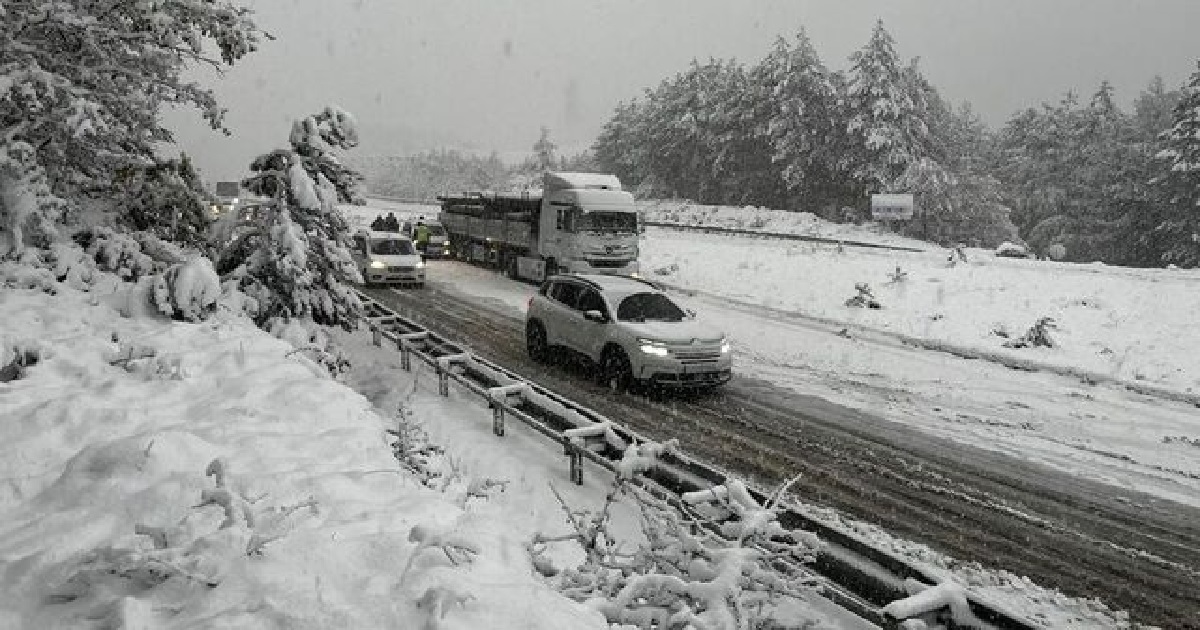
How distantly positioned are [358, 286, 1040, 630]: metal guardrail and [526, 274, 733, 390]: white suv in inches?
81.0

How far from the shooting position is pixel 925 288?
2378cm

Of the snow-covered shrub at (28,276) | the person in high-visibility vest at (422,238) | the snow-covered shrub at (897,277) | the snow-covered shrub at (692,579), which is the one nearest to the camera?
the snow-covered shrub at (692,579)

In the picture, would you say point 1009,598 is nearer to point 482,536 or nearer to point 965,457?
point 965,457

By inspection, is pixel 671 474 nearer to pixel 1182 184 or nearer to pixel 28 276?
pixel 28 276

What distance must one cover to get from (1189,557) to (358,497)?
26.6ft

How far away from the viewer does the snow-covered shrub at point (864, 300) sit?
2267cm

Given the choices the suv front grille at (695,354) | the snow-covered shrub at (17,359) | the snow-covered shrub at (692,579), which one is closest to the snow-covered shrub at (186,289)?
the snow-covered shrub at (17,359)

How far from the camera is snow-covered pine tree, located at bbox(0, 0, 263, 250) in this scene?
8750 millimetres

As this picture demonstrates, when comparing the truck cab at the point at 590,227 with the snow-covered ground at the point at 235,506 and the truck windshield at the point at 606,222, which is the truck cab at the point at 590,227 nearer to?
the truck windshield at the point at 606,222

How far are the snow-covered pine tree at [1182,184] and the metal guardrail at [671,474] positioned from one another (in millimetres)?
46477

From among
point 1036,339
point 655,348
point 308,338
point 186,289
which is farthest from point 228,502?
point 1036,339

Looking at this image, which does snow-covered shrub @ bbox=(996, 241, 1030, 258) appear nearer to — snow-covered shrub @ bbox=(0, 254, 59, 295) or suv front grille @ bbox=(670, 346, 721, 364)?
suv front grille @ bbox=(670, 346, 721, 364)

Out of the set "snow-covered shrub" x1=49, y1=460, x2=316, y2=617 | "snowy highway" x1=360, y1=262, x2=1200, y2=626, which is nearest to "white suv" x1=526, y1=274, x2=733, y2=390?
"snowy highway" x1=360, y1=262, x2=1200, y2=626

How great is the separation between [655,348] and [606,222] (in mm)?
13299
